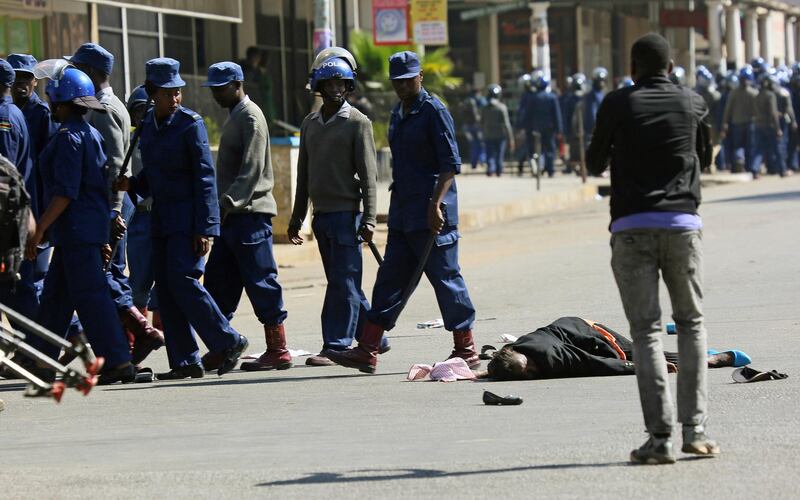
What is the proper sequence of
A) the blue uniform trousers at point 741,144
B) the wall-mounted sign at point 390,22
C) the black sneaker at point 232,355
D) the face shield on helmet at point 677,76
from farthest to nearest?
the blue uniform trousers at point 741,144
the wall-mounted sign at point 390,22
the black sneaker at point 232,355
the face shield on helmet at point 677,76

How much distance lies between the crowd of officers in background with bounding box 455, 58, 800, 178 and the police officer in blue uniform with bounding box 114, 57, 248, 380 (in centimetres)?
2280

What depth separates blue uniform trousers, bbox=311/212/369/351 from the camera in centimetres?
1023

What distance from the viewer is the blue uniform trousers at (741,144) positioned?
33.8 meters

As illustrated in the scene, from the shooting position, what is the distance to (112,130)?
10.4m

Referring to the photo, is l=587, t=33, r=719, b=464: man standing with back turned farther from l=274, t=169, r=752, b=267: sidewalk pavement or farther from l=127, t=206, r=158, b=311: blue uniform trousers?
l=274, t=169, r=752, b=267: sidewalk pavement

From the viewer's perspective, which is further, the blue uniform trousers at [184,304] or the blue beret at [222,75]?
the blue beret at [222,75]

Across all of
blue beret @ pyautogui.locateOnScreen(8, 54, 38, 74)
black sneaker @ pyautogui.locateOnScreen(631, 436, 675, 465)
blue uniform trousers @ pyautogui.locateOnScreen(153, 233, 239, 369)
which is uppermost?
blue beret @ pyautogui.locateOnScreen(8, 54, 38, 74)

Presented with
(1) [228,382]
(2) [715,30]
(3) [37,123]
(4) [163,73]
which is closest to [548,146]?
(2) [715,30]

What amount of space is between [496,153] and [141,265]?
2573 centimetres

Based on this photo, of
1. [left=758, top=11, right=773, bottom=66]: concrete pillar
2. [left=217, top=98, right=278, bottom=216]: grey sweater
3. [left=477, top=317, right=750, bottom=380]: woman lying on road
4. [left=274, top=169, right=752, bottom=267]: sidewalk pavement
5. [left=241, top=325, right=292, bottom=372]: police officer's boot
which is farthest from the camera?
[left=758, top=11, right=773, bottom=66]: concrete pillar

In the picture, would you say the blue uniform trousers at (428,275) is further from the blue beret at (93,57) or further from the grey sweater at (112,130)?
the blue beret at (93,57)

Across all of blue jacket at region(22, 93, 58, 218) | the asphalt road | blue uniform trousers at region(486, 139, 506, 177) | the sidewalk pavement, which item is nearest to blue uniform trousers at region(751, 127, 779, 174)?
the sidewalk pavement

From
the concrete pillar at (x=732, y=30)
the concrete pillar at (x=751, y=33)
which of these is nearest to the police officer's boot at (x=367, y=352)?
the concrete pillar at (x=732, y=30)

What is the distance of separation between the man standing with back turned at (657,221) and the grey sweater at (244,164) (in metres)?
3.72
